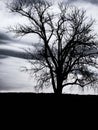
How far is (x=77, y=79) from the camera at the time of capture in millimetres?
30094

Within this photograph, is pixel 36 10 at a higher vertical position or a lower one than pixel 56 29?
higher
